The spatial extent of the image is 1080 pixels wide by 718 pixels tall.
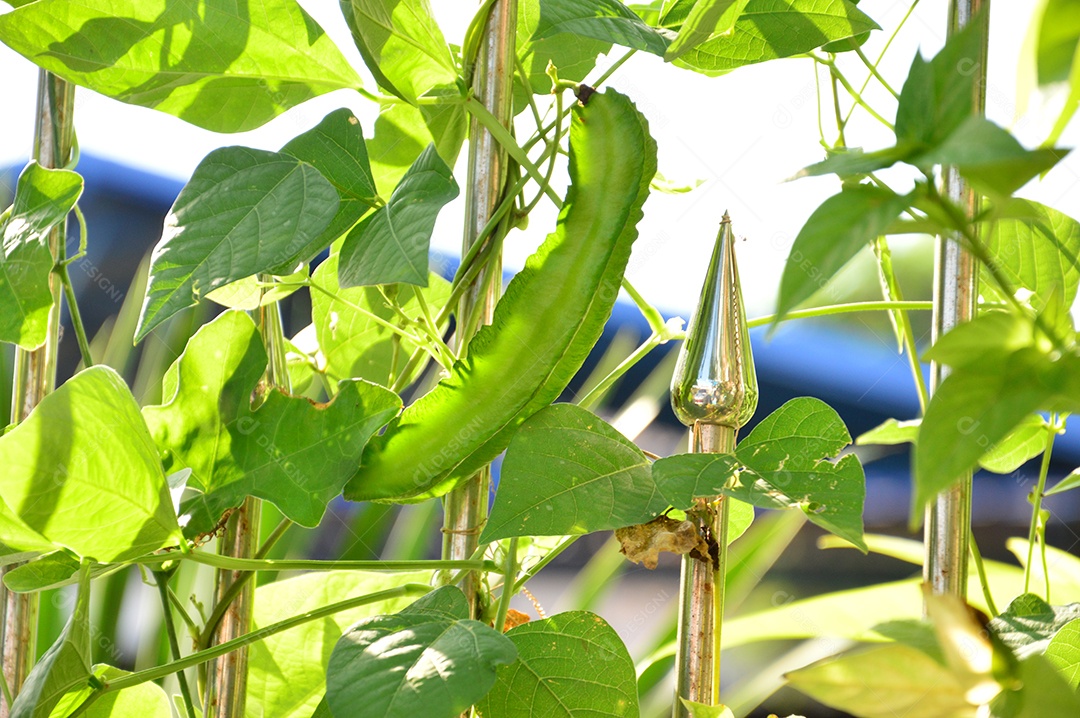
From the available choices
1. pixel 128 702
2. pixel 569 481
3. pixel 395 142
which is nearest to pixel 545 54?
pixel 395 142

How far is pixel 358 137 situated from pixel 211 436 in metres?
0.12

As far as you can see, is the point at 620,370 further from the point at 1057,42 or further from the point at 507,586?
the point at 1057,42

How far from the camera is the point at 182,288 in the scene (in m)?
0.26

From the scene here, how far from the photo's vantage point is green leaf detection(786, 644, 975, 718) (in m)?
0.15

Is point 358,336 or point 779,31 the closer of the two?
point 779,31

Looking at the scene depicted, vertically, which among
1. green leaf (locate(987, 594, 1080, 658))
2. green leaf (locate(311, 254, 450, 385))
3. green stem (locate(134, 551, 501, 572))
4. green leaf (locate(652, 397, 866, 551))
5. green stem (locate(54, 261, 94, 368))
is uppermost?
green leaf (locate(311, 254, 450, 385))

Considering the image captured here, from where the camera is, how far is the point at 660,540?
0.90 feet

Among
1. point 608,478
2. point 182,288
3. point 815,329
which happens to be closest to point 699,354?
point 608,478

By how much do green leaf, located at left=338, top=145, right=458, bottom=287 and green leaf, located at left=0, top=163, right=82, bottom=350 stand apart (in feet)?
0.39

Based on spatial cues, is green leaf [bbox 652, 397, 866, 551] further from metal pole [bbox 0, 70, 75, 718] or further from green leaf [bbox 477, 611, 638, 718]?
metal pole [bbox 0, 70, 75, 718]

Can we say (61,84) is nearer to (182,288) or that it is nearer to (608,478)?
(182,288)

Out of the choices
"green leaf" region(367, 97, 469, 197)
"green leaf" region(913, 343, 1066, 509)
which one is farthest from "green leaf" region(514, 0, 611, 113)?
"green leaf" region(913, 343, 1066, 509)

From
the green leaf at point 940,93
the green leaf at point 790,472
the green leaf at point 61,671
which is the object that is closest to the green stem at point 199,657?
the green leaf at point 61,671

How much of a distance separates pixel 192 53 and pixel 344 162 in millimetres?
58
